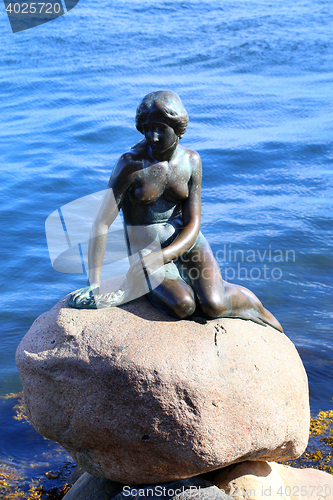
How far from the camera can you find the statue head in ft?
10.2

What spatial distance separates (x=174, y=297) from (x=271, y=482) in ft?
4.62

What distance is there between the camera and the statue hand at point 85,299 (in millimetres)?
3291

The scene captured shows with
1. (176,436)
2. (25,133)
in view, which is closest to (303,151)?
(25,133)

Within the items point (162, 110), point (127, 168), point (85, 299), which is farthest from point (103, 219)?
point (162, 110)

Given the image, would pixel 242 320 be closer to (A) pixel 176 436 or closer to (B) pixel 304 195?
(A) pixel 176 436

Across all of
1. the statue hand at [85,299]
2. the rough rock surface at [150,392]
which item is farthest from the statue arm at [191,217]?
the statue hand at [85,299]

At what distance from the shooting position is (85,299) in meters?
3.30

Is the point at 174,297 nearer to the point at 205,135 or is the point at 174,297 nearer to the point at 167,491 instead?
Answer: the point at 167,491

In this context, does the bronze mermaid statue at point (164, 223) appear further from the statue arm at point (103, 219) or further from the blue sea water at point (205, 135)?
the blue sea water at point (205, 135)

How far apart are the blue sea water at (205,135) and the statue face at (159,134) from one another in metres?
2.74

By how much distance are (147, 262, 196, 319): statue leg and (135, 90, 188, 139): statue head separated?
3.03ft

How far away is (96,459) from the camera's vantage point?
3.16 metres

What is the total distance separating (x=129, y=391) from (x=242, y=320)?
930 millimetres

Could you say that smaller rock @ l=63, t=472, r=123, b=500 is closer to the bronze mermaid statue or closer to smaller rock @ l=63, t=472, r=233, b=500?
smaller rock @ l=63, t=472, r=233, b=500
